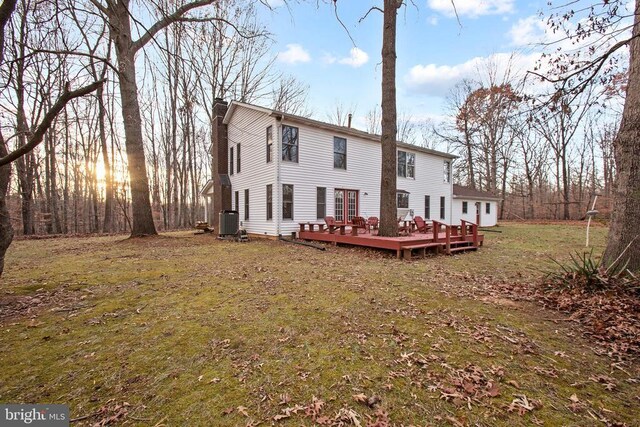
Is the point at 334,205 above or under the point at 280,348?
above

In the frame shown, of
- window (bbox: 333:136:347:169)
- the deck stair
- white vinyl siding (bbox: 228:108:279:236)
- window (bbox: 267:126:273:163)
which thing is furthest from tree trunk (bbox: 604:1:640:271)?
window (bbox: 267:126:273:163)

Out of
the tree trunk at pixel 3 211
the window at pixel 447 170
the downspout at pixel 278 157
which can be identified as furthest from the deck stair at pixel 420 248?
the window at pixel 447 170

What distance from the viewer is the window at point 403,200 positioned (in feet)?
56.4

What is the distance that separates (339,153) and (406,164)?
5.61 metres

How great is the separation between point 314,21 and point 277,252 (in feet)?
22.5

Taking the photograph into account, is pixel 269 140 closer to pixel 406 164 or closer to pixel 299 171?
pixel 299 171

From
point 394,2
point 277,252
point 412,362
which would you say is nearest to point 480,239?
point 277,252

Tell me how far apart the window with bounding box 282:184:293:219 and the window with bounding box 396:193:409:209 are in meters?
7.60

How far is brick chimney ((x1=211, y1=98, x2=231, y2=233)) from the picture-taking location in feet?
51.8

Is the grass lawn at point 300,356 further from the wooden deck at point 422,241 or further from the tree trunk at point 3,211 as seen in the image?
the wooden deck at point 422,241

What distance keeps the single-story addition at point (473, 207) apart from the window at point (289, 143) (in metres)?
14.6

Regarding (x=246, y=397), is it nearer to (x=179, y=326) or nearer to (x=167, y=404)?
(x=167, y=404)

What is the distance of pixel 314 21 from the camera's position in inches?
293

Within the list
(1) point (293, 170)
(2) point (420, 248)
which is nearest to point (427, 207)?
(1) point (293, 170)
